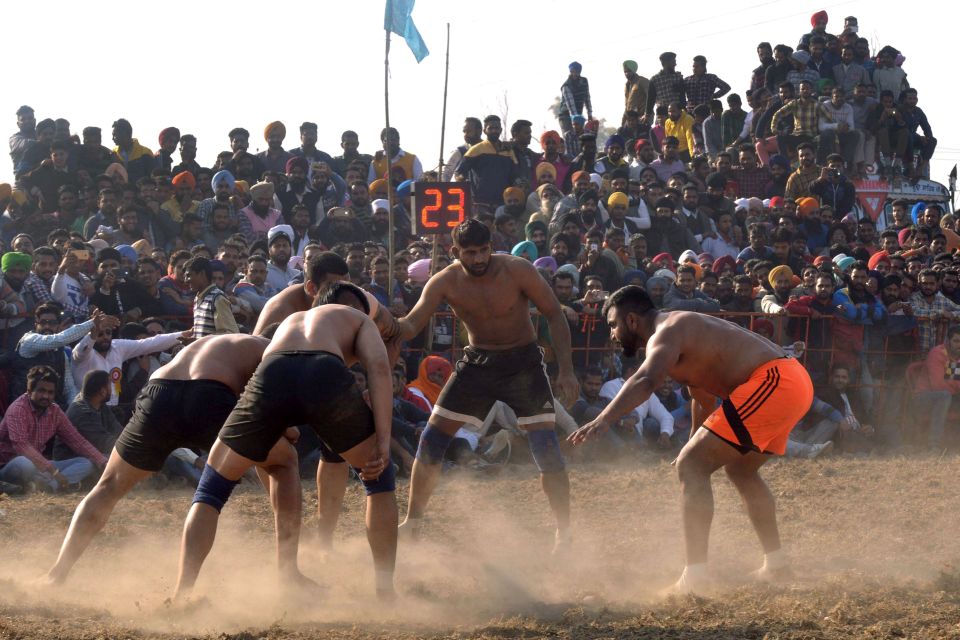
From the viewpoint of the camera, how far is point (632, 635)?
4.83m

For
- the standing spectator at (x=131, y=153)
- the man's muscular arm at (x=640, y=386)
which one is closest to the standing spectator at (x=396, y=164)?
the standing spectator at (x=131, y=153)

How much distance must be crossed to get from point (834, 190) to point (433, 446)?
32.9 feet

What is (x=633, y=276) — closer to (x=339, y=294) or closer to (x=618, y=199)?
(x=618, y=199)

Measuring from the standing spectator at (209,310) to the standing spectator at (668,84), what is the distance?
389 inches

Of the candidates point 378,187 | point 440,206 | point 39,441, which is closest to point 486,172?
point 378,187

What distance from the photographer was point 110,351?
29.8 ft

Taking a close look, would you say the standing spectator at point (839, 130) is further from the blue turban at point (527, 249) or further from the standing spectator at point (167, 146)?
the standing spectator at point (167, 146)

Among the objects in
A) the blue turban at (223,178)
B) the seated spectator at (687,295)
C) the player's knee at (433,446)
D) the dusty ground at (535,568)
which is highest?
the blue turban at (223,178)

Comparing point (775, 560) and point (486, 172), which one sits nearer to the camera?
point (775, 560)

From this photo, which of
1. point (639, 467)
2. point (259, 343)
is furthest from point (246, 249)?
point (259, 343)

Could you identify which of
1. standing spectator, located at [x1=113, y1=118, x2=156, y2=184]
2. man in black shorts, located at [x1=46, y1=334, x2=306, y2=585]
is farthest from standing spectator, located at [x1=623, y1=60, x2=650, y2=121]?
man in black shorts, located at [x1=46, y1=334, x2=306, y2=585]

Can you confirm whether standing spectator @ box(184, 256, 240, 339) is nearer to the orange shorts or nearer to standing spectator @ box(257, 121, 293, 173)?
the orange shorts

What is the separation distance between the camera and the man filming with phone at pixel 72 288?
9.40 meters

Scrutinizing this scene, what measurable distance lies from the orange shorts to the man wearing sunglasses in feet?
16.4
